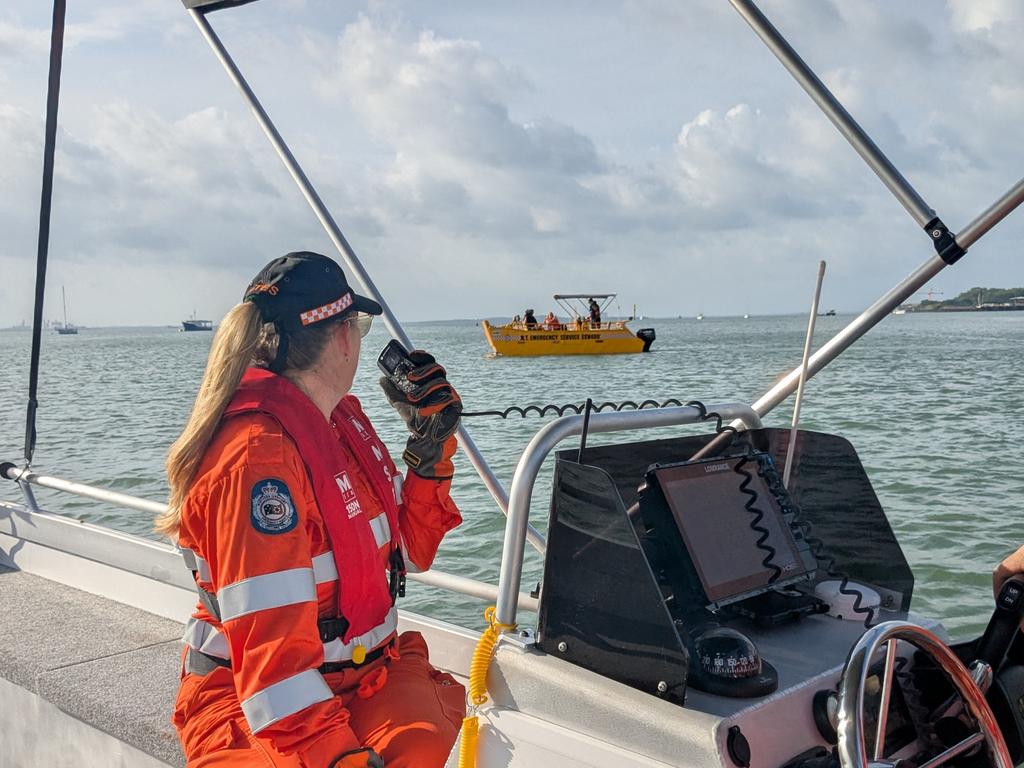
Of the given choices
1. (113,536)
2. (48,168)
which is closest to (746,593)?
(113,536)

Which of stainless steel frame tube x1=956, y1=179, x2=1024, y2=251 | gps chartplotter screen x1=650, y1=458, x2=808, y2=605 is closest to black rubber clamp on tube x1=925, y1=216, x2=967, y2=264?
stainless steel frame tube x1=956, y1=179, x2=1024, y2=251

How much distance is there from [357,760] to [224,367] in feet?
2.33

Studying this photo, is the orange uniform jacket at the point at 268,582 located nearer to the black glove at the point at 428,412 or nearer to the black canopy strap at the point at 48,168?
the black glove at the point at 428,412

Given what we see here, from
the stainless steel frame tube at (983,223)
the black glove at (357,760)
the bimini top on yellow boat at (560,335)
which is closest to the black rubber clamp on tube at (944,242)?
the stainless steel frame tube at (983,223)

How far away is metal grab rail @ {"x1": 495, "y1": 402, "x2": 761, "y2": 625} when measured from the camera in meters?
1.82

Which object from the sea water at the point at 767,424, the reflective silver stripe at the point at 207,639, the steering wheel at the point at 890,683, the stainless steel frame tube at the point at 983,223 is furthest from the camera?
the sea water at the point at 767,424

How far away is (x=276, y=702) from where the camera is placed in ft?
4.85

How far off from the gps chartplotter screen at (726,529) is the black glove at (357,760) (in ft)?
2.52

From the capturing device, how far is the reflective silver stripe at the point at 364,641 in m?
1.76

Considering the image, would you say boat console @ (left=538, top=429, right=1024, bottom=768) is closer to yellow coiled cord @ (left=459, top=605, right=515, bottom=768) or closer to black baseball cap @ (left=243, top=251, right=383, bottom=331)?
yellow coiled cord @ (left=459, top=605, right=515, bottom=768)

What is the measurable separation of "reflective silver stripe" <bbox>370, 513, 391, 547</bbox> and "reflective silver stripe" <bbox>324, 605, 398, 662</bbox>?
14 centimetres

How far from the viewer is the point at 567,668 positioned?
1.77 m

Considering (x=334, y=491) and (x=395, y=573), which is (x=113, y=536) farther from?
(x=334, y=491)

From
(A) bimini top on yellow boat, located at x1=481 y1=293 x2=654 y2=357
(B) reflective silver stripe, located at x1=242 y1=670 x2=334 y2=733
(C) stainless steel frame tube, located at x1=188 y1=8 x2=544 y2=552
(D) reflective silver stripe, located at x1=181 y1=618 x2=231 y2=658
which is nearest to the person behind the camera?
(B) reflective silver stripe, located at x1=242 y1=670 x2=334 y2=733
